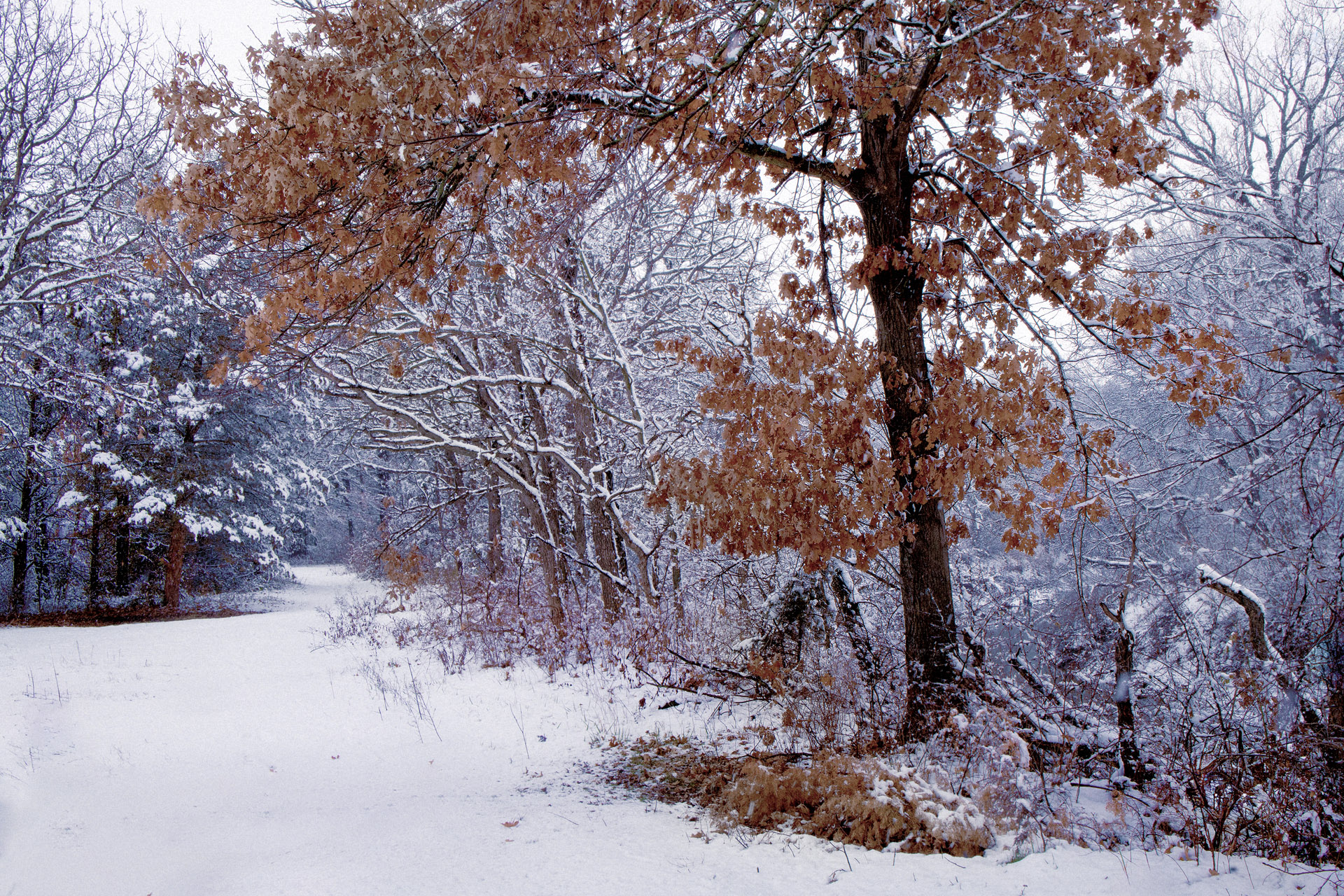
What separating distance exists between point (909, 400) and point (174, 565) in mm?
21812

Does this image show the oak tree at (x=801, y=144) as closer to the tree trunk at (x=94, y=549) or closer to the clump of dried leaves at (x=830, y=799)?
the clump of dried leaves at (x=830, y=799)

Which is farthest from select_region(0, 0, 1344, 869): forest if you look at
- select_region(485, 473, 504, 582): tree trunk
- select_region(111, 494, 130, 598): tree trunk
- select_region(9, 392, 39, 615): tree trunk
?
select_region(111, 494, 130, 598): tree trunk

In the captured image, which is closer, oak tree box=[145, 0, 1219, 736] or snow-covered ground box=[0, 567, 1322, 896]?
snow-covered ground box=[0, 567, 1322, 896]

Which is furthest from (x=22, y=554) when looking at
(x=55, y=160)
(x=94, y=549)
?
(x=55, y=160)

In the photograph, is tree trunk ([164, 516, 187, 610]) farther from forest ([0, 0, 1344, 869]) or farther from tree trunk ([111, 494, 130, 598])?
forest ([0, 0, 1344, 869])

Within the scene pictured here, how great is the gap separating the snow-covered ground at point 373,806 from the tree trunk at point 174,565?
11.1 m

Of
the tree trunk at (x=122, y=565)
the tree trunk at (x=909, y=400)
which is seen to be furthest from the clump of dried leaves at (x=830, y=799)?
the tree trunk at (x=122, y=565)

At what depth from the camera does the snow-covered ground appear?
3539 mm

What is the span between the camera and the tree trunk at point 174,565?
65.4ft

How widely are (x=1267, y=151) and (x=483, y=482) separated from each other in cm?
1719

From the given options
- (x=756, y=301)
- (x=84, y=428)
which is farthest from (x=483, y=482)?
(x=84, y=428)

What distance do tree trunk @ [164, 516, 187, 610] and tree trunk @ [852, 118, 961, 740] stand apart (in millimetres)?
A: 20723

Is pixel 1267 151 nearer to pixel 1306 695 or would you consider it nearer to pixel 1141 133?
pixel 1141 133

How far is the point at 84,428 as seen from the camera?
18141 millimetres
